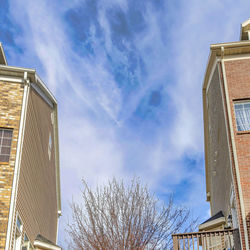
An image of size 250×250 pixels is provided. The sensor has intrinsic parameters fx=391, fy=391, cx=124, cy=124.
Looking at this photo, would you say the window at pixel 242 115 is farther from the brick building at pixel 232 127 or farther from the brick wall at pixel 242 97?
the brick wall at pixel 242 97

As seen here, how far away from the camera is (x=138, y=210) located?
17.7 meters

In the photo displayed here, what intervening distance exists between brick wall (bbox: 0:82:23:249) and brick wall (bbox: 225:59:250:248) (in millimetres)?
7378

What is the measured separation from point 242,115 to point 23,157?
25.4 feet

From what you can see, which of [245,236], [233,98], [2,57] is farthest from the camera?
[2,57]

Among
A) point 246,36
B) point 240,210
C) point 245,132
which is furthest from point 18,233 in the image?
point 246,36

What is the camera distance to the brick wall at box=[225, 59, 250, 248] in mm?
12609

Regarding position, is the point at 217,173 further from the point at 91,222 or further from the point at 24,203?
the point at 24,203

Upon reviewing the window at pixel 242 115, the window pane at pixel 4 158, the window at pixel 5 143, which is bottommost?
the window pane at pixel 4 158

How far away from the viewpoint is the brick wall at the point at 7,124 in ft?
38.4

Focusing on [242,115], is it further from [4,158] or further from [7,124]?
[4,158]

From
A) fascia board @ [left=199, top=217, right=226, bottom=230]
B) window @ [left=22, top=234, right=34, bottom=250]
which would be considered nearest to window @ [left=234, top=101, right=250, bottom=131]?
fascia board @ [left=199, top=217, right=226, bottom=230]

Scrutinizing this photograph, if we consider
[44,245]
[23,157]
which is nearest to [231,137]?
[23,157]

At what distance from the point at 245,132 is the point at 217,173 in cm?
471

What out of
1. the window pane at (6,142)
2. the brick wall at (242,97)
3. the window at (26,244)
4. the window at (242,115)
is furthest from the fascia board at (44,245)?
the window at (242,115)
